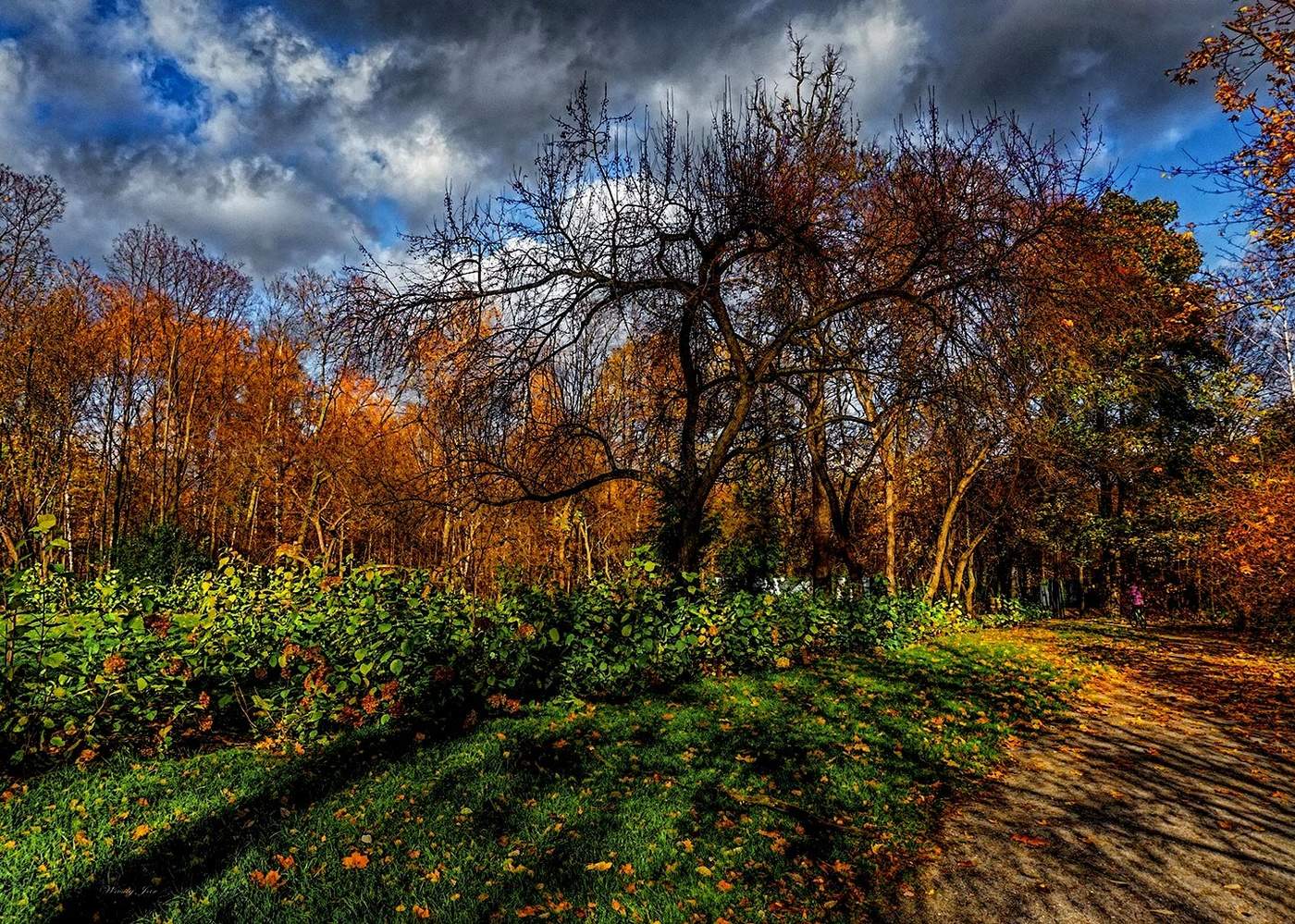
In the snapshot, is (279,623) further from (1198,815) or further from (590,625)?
(1198,815)

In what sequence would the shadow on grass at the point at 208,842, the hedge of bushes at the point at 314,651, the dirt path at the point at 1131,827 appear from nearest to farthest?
the shadow on grass at the point at 208,842
the dirt path at the point at 1131,827
the hedge of bushes at the point at 314,651

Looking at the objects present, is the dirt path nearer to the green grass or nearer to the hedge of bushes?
the green grass

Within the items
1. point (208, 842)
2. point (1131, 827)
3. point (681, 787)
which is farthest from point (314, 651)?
point (1131, 827)

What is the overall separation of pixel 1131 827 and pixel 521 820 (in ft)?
12.6

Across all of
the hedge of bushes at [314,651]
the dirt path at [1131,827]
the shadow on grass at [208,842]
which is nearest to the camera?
the shadow on grass at [208,842]

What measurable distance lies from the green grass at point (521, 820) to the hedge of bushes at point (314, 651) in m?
0.37

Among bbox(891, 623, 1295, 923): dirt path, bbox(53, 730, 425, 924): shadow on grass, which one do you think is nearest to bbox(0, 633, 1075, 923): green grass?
bbox(53, 730, 425, 924): shadow on grass

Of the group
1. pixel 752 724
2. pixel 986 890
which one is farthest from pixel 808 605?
pixel 986 890

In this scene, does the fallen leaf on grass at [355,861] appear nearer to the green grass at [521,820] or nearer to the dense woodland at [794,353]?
the green grass at [521,820]

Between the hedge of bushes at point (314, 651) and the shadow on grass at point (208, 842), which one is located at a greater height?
the hedge of bushes at point (314, 651)

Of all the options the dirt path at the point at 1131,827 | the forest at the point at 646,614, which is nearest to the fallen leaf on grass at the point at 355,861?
the forest at the point at 646,614

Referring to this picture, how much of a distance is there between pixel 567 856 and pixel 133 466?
2441 centimetres

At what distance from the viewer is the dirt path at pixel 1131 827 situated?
3.33 meters

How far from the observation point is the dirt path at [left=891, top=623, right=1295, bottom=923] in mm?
3330
